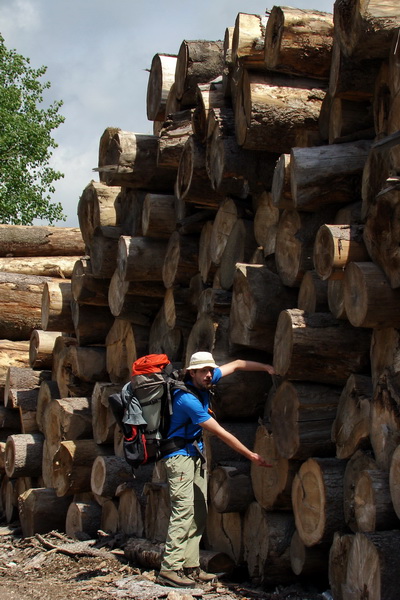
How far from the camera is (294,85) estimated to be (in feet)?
19.3

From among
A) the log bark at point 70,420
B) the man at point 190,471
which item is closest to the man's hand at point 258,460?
the man at point 190,471

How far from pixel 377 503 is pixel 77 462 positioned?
14.5ft

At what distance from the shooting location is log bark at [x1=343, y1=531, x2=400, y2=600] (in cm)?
400

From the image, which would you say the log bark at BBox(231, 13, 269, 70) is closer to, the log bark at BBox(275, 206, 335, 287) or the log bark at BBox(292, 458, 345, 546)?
the log bark at BBox(275, 206, 335, 287)

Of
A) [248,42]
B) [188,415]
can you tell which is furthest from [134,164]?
[188,415]

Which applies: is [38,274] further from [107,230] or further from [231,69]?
[231,69]

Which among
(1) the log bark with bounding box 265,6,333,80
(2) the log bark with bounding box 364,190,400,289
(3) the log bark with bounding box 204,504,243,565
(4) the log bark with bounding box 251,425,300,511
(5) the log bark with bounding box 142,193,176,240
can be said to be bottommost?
(3) the log bark with bounding box 204,504,243,565

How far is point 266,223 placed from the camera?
5992 mm

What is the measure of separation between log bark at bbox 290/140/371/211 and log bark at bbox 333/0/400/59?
1.85 feet

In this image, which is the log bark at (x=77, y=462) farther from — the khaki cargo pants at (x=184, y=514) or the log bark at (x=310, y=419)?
the log bark at (x=310, y=419)

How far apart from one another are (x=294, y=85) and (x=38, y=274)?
243 inches

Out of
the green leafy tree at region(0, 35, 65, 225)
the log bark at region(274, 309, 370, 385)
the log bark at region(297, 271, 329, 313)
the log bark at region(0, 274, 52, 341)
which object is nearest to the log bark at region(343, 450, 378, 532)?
the log bark at region(274, 309, 370, 385)

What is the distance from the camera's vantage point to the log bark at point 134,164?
766 centimetres

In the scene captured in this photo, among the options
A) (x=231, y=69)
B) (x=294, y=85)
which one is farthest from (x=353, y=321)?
(x=231, y=69)
